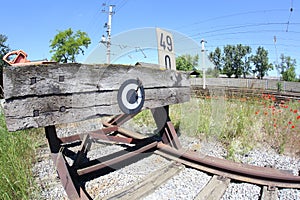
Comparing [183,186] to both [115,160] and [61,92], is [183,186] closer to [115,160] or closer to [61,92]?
[115,160]

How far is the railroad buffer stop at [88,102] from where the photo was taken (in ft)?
4.80

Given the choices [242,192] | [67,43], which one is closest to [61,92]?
[242,192]

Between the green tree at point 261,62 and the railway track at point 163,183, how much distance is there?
70937 mm

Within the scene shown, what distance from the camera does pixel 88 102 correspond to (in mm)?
1788

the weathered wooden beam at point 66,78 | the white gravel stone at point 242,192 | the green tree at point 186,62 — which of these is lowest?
the white gravel stone at point 242,192

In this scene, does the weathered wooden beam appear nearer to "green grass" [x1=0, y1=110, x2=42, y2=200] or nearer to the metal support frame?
the metal support frame

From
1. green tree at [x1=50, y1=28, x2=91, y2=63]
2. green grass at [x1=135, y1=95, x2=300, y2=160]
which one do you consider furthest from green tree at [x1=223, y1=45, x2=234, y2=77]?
green grass at [x1=135, y1=95, x2=300, y2=160]

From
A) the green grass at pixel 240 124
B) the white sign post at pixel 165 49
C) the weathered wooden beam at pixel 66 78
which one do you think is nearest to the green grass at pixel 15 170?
the weathered wooden beam at pixel 66 78

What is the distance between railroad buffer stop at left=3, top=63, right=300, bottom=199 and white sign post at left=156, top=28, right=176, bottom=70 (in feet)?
0.35

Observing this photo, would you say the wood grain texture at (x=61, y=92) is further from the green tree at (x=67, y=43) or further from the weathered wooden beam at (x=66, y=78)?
the green tree at (x=67, y=43)

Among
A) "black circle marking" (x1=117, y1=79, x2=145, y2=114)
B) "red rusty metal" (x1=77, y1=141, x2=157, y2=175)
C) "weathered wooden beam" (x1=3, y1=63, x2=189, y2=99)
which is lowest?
"red rusty metal" (x1=77, y1=141, x2=157, y2=175)

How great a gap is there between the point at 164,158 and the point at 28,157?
5.86ft

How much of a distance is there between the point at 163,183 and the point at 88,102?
1.12m

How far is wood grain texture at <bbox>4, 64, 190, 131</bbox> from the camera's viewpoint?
143 cm
